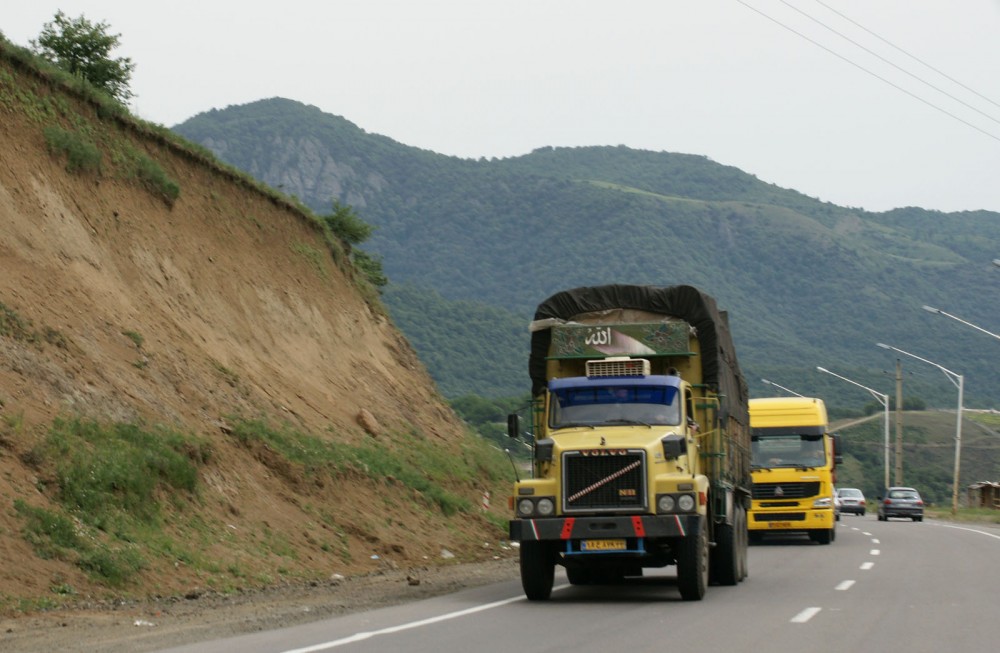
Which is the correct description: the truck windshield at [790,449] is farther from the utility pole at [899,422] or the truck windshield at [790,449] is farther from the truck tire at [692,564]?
the utility pole at [899,422]

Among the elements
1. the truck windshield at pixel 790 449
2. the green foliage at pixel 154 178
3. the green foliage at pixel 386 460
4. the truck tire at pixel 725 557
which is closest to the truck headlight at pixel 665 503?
the truck tire at pixel 725 557

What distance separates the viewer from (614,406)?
58.4ft

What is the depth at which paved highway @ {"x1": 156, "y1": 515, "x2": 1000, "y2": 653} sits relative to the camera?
12148mm

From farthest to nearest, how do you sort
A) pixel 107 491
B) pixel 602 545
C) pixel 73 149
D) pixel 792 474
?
pixel 792 474
pixel 73 149
pixel 107 491
pixel 602 545

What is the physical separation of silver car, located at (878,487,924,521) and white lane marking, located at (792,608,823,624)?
4134 centimetres

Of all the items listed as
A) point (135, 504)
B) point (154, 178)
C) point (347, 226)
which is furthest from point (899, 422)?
point (135, 504)

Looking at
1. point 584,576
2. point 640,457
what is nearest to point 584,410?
point 640,457

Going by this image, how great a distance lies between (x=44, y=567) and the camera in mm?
15016

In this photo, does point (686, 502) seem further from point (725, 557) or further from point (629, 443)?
point (725, 557)

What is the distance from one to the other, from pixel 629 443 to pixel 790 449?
16244 mm

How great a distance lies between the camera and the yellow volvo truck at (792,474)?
31.7 metres

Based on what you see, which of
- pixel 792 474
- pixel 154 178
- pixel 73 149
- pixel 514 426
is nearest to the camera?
pixel 514 426

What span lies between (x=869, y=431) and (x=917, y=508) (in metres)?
64.6

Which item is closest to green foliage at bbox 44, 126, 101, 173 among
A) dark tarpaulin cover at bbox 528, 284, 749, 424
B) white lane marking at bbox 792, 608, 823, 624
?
dark tarpaulin cover at bbox 528, 284, 749, 424
